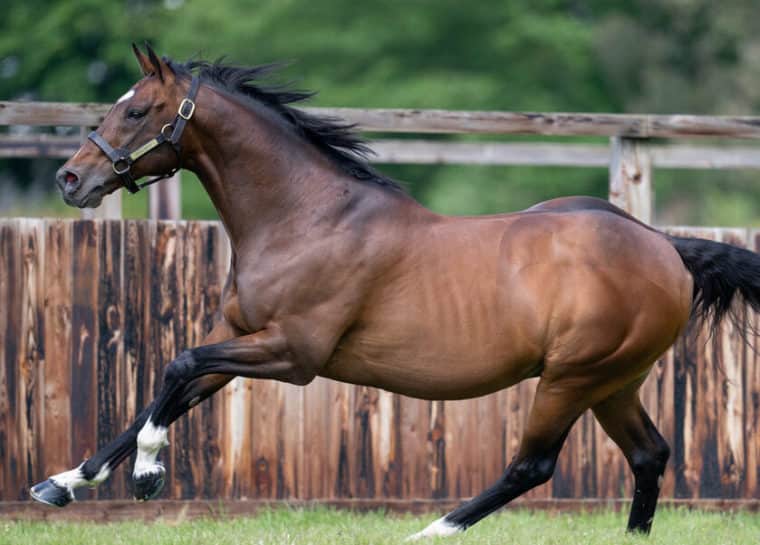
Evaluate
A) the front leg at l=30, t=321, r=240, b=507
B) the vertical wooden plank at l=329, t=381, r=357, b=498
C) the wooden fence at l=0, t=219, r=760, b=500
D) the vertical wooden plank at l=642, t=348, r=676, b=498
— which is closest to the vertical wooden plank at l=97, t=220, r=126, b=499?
the wooden fence at l=0, t=219, r=760, b=500

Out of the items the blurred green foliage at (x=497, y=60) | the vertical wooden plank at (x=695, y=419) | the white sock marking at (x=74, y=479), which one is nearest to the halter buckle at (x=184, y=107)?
the white sock marking at (x=74, y=479)

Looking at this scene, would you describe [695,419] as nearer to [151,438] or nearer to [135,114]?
[151,438]

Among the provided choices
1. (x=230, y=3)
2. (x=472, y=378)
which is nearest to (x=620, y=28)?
(x=230, y=3)

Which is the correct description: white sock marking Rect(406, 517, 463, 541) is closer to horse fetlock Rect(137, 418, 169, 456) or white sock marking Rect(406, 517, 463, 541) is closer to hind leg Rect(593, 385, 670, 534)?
hind leg Rect(593, 385, 670, 534)

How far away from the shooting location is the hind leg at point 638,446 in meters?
5.75

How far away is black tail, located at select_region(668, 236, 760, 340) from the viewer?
18.6 ft

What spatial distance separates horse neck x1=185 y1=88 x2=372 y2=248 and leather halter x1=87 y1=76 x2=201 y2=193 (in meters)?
0.06

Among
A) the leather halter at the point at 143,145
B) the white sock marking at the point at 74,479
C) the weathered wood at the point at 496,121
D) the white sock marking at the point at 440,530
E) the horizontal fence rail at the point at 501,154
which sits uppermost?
the horizontal fence rail at the point at 501,154

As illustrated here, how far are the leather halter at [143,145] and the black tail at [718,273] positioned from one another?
232 cm

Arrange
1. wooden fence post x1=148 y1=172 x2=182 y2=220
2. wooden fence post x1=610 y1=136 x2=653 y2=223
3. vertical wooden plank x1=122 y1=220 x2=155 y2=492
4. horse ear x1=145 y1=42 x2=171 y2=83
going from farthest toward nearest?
1. wooden fence post x1=148 y1=172 x2=182 y2=220
2. wooden fence post x1=610 y1=136 x2=653 y2=223
3. vertical wooden plank x1=122 y1=220 x2=155 y2=492
4. horse ear x1=145 y1=42 x2=171 y2=83

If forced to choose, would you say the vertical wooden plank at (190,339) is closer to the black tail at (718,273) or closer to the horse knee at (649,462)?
the horse knee at (649,462)

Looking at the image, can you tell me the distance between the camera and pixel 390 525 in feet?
20.3

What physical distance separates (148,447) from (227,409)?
165 cm

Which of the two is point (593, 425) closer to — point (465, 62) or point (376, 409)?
point (376, 409)
